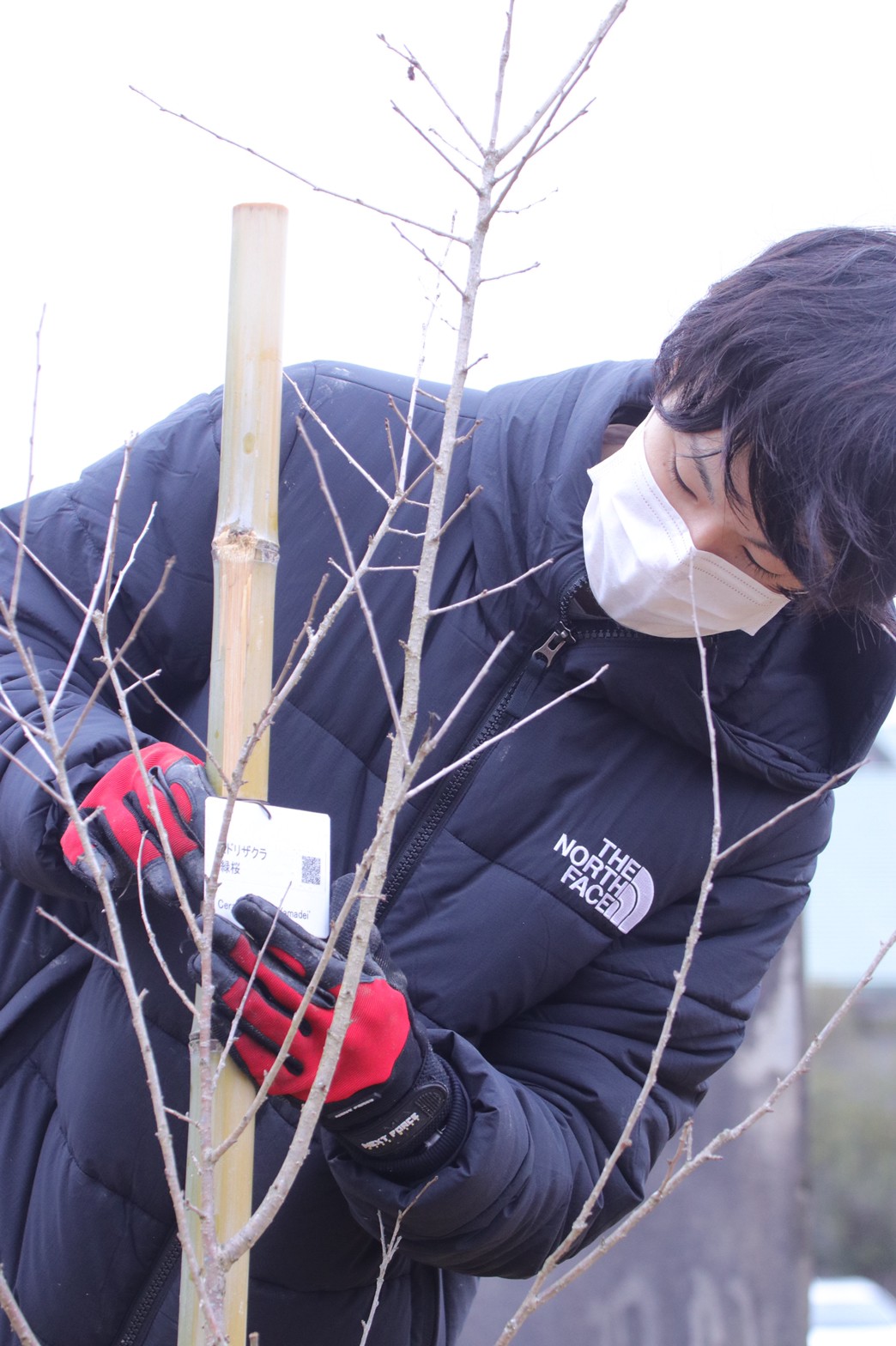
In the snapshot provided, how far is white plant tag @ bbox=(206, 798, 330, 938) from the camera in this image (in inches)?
48.5

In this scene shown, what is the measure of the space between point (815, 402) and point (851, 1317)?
548 cm

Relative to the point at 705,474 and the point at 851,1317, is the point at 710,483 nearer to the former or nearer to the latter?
the point at 705,474

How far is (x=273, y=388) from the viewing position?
1401 millimetres

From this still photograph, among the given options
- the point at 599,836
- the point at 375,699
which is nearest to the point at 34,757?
the point at 375,699

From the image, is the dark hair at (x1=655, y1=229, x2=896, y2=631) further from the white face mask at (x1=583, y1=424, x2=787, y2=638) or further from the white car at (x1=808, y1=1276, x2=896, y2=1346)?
the white car at (x1=808, y1=1276, x2=896, y2=1346)

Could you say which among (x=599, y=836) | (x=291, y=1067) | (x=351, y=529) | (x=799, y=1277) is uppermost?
(x=351, y=529)

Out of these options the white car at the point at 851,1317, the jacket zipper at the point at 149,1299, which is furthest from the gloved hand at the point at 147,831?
the white car at the point at 851,1317

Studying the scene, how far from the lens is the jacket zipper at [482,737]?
1552mm

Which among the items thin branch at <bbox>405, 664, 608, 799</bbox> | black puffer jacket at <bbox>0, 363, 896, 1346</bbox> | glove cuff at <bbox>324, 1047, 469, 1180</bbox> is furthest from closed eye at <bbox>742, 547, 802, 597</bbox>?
glove cuff at <bbox>324, 1047, 469, 1180</bbox>

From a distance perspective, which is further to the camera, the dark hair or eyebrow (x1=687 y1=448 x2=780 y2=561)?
eyebrow (x1=687 y1=448 x2=780 y2=561)

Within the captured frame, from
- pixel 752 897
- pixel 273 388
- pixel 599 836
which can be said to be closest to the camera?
pixel 273 388

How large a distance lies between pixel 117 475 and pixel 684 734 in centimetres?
82

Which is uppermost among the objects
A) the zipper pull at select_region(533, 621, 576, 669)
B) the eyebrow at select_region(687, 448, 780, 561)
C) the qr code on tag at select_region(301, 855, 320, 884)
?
the eyebrow at select_region(687, 448, 780, 561)

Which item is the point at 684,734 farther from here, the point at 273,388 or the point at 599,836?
the point at 273,388
